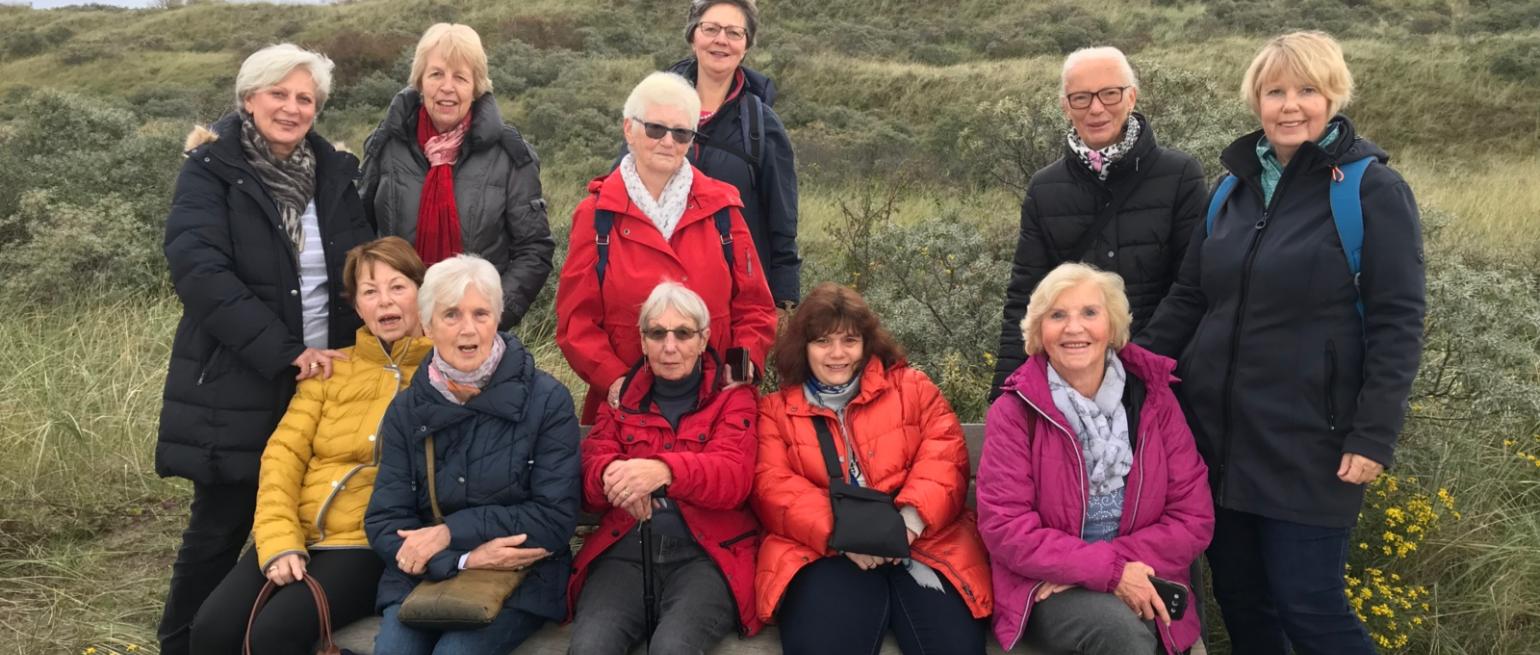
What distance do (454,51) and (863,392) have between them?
198 centimetres

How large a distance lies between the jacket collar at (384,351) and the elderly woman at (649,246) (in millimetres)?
486

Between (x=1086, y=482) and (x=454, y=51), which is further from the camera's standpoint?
(x=454, y=51)

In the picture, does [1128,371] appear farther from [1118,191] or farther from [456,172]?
[456,172]

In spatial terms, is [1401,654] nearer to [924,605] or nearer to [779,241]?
[924,605]

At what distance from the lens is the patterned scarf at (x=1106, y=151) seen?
364 cm

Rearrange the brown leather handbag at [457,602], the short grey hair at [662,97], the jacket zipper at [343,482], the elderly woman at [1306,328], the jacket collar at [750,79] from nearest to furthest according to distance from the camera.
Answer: the elderly woman at [1306,328] → the brown leather handbag at [457,602] → the jacket zipper at [343,482] → the short grey hair at [662,97] → the jacket collar at [750,79]

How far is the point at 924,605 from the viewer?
132 inches

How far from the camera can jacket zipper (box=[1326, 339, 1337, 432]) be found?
3070 millimetres

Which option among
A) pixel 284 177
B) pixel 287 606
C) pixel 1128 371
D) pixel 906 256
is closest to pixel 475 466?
pixel 287 606

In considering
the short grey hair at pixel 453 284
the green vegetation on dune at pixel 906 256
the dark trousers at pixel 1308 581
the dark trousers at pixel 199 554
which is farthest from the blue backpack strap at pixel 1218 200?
the dark trousers at pixel 199 554

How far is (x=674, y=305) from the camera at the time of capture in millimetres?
3523

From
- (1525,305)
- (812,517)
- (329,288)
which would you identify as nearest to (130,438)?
(329,288)

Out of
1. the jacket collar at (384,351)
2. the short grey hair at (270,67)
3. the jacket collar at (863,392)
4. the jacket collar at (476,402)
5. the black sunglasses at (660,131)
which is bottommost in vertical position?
the jacket collar at (863,392)

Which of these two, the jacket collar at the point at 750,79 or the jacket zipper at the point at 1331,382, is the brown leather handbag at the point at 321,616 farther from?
the jacket zipper at the point at 1331,382
